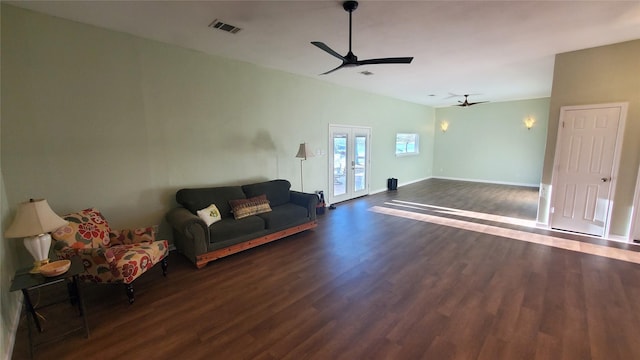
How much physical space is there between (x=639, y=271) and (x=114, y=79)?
670 cm

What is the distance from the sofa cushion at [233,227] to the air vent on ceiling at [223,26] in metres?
2.43

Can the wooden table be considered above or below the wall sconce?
below

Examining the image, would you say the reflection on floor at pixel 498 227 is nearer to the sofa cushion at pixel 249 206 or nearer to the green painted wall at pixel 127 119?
the sofa cushion at pixel 249 206

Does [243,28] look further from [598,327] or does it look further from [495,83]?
[495,83]

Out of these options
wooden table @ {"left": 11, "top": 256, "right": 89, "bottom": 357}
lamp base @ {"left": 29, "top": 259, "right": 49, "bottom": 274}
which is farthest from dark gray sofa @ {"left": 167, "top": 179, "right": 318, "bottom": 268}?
lamp base @ {"left": 29, "top": 259, "right": 49, "bottom": 274}

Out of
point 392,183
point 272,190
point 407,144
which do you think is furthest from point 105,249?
point 407,144

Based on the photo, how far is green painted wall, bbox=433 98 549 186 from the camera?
8.59 meters

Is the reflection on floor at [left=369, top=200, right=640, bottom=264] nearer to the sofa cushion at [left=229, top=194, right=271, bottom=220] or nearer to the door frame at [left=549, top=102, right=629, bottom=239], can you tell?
the door frame at [left=549, top=102, right=629, bottom=239]

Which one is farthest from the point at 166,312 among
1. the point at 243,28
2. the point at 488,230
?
the point at 488,230

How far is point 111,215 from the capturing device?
133 inches

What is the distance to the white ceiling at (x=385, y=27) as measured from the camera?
2.67 meters

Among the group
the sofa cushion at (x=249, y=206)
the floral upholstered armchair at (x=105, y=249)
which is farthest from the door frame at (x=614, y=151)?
the floral upholstered armchair at (x=105, y=249)

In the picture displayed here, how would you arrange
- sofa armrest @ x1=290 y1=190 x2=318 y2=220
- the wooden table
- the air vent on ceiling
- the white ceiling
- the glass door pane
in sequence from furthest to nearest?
the glass door pane → sofa armrest @ x1=290 y1=190 x2=318 y2=220 → the air vent on ceiling → the white ceiling → the wooden table

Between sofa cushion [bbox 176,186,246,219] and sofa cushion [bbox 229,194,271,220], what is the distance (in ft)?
0.41
